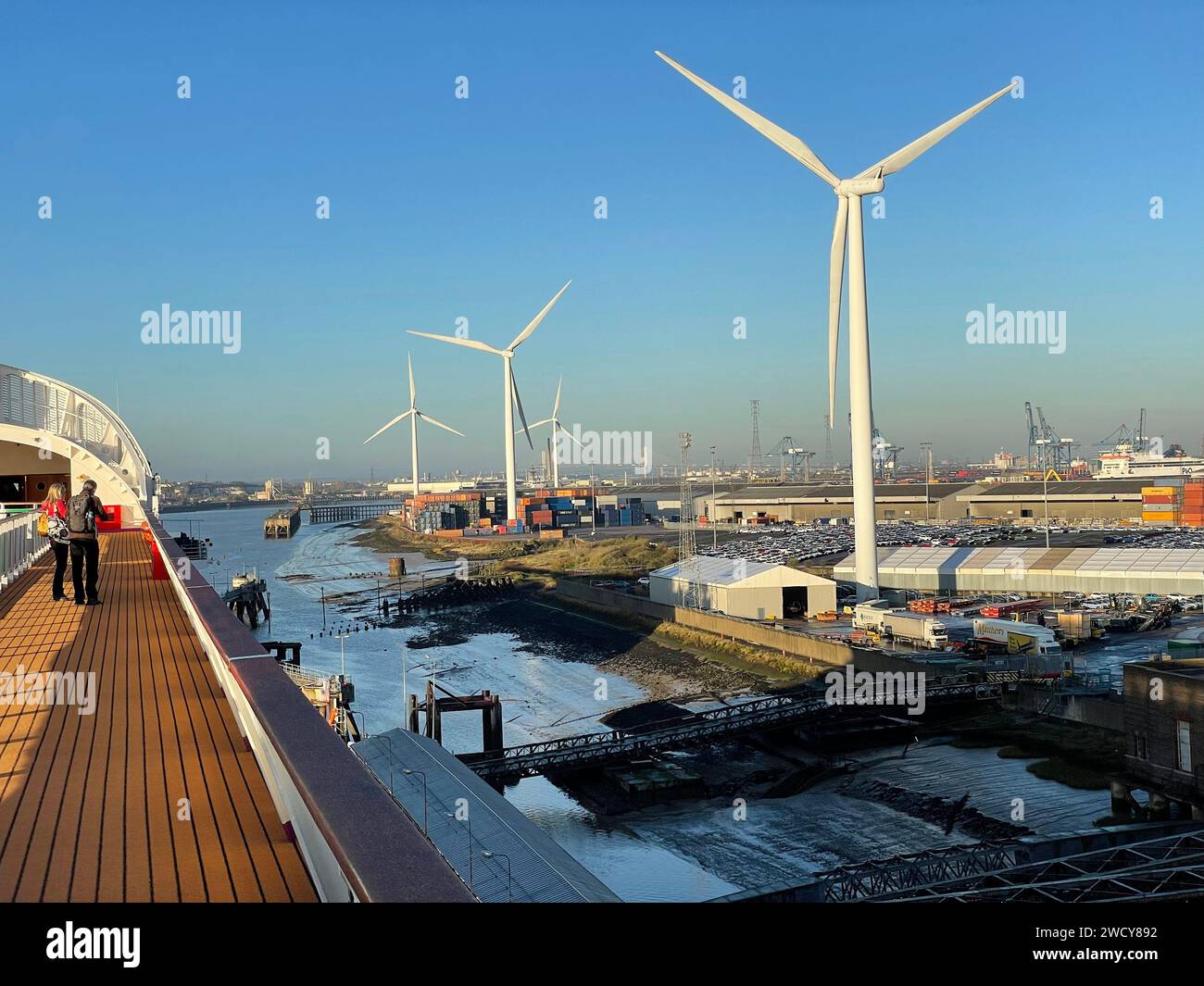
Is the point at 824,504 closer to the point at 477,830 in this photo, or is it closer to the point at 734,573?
the point at 734,573

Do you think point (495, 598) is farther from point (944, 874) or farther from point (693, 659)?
point (944, 874)

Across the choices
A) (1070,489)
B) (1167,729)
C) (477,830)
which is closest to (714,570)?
(1167,729)

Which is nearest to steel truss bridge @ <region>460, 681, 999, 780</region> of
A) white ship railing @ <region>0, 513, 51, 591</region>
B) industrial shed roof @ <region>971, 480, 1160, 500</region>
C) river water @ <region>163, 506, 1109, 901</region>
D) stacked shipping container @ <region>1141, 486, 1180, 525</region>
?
river water @ <region>163, 506, 1109, 901</region>

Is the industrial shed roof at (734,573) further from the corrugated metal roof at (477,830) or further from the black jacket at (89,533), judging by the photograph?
the black jacket at (89,533)

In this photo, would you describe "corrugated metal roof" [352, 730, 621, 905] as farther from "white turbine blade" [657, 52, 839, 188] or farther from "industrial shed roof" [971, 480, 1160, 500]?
"industrial shed roof" [971, 480, 1160, 500]
